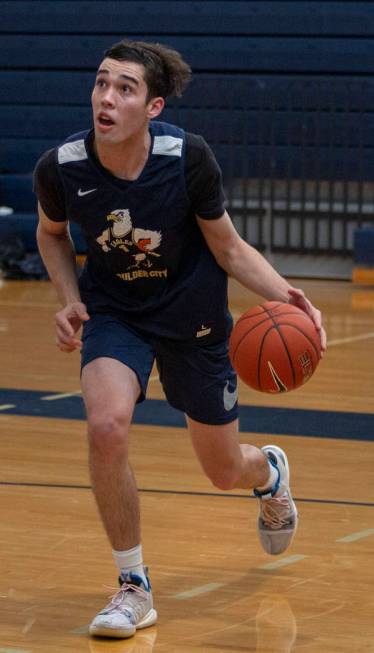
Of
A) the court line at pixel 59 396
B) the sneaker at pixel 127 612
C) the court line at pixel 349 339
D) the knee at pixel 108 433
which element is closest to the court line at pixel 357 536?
the sneaker at pixel 127 612

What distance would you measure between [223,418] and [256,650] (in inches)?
27.9

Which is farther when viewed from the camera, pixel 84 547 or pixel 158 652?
pixel 84 547

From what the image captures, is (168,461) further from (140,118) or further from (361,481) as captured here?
(140,118)

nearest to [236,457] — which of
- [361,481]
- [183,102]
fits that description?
[361,481]

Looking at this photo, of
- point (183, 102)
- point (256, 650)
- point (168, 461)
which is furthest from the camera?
point (183, 102)

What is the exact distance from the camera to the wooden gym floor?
10.6 ft

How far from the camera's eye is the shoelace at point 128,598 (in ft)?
10.6

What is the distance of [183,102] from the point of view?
12.2 meters

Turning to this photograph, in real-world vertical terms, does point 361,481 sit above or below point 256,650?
below

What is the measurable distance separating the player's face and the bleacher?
27.2ft

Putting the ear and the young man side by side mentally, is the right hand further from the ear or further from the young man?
the ear

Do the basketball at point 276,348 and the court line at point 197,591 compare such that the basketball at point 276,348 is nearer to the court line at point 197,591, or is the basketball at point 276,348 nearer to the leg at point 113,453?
the leg at point 113,453

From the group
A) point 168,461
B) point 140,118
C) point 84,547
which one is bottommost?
point 168,461

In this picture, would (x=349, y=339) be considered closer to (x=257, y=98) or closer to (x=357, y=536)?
(x=257, y=98)
